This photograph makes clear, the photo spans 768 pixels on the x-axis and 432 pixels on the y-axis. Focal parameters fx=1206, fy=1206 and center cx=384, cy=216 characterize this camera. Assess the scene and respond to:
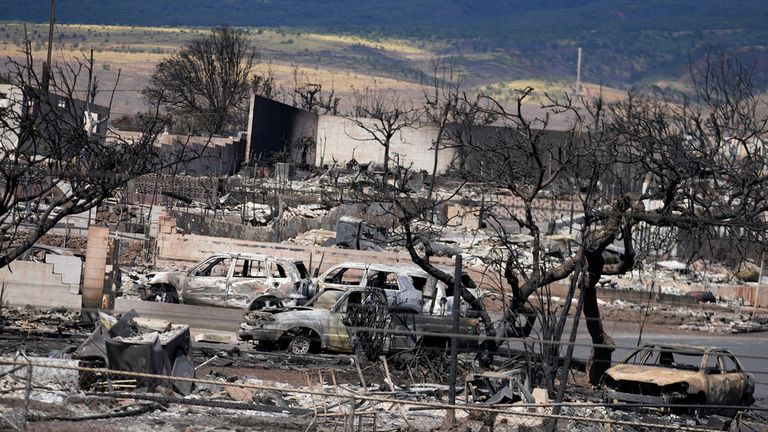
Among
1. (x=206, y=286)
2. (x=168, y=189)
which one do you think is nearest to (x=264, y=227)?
(x=168, y=189)

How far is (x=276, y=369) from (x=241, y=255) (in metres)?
6.18

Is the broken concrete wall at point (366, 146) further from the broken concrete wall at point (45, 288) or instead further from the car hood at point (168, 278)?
the broken concrete wall at point (45, 288)

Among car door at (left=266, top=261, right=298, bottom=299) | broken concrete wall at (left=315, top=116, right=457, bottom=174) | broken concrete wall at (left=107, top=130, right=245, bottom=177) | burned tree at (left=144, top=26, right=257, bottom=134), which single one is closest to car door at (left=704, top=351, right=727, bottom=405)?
car door at (left=266, top=261, right=298, bottom=299)

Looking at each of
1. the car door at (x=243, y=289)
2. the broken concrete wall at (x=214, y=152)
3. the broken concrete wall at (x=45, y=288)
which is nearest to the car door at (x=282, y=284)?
the car door at (x=243, y=289)

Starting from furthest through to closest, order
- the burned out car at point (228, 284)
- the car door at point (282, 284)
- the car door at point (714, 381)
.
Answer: the burned out car at point (228, 284), the car door at point (282, 284), the car door at point (714, 381)

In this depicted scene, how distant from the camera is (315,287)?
2400cm

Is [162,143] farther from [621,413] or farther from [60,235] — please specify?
[621,413]

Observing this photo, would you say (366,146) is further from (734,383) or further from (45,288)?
(734,383)

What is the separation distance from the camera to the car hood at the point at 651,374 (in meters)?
17.2

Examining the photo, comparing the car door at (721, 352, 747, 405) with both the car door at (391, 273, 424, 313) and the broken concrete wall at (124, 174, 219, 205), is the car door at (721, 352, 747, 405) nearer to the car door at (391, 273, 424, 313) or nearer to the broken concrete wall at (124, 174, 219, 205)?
the car door at (391, 273, 424, 313)

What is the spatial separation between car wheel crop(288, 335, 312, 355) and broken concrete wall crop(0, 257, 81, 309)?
5410 millimetres

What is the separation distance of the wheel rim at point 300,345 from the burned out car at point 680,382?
5165 mm

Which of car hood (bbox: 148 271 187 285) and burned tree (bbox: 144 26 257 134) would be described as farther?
burned tree (bbox: 144 26 257 134)

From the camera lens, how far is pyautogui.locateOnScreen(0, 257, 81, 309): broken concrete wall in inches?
923
